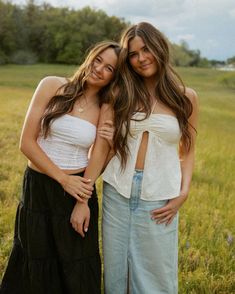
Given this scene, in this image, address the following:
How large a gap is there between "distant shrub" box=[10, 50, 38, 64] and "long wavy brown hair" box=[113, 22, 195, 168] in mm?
44350

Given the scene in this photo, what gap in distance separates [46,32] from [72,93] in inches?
2002

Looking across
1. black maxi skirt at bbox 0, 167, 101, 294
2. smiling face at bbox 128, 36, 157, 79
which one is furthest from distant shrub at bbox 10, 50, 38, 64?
smiling face at bbox 128, 36, 157, 79

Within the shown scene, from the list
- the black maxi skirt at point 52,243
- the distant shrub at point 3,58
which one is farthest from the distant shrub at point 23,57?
the black maxi skirt at point 52,243

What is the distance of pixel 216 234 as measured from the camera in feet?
14.5

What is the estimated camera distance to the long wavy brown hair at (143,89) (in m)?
2.56

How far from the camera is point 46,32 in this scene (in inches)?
2023

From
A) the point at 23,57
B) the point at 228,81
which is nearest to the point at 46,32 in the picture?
the point at 23,57

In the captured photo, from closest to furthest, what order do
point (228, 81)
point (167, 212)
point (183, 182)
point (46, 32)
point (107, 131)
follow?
point (107, 131) → point (167, 212) → point (183, 182) → point (228, 81) → point (46, 32)

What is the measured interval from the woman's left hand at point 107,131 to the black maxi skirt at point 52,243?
0.39m

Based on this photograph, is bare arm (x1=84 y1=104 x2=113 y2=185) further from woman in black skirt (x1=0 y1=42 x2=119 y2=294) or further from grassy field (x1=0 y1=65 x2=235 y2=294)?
grassy field (x1=0 y1=65 x2=235 y2=294)

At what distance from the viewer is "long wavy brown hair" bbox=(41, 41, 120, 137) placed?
101 inches

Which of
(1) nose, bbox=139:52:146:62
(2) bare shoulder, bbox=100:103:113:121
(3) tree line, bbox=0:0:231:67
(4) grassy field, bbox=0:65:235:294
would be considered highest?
(3) tree line, bbox=0:0:231:67

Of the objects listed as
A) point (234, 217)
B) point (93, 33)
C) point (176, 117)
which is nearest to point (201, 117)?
point (234, 217)

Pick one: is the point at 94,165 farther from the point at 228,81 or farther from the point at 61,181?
the point at 228,81
